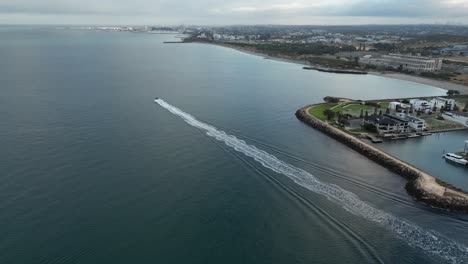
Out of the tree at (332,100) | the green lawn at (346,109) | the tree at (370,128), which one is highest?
the tree at (332,100)

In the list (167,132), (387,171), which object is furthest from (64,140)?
(387,171)

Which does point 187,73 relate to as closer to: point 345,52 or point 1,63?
point 1,63

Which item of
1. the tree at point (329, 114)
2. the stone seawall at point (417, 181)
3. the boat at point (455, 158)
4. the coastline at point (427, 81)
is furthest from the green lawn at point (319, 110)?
the coastline at point (427, 81)

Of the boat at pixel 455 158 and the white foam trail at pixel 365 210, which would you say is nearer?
the white foam trail at pixel 365 210

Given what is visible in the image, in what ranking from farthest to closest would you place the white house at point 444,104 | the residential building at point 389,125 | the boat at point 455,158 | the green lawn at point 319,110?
the white house at point 444,104 → the green lawn at point 319,110 → the residential building at point 389,125 → the boat at point 455,158

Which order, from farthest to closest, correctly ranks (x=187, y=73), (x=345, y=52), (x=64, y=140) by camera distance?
1. (x=345, y=52)
2. (x=187, y=73)
3. (x=64, y=140)

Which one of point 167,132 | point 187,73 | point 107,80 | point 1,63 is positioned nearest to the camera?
point 167,132

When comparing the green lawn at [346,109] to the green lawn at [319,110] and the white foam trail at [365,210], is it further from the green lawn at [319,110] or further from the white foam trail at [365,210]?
the white foam trail at [365,210]

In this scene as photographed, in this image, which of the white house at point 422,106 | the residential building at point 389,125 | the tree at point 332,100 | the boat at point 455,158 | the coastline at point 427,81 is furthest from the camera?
the coastline at point 427,81
